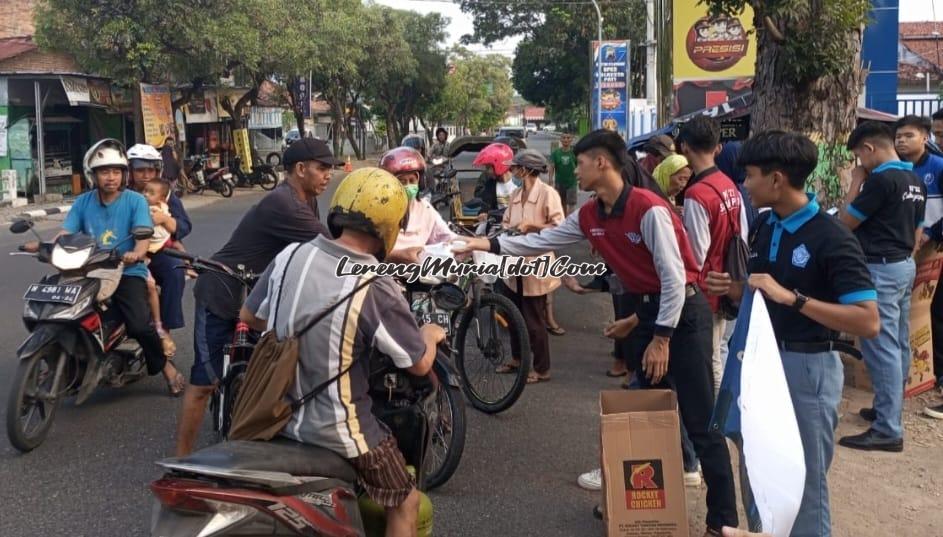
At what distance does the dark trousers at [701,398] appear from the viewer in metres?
3.72

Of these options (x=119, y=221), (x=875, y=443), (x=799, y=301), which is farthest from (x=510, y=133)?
(x=799, y=301)

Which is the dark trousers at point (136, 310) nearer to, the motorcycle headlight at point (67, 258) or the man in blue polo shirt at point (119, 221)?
the man in blue polo shirt at point (119, 221)

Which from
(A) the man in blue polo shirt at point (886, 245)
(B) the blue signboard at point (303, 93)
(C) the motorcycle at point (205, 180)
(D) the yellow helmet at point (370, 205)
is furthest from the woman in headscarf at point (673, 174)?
(B) the blue signboard at point (303, 93)

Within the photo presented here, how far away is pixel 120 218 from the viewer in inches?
211

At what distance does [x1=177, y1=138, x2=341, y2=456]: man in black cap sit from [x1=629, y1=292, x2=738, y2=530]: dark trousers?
176cm

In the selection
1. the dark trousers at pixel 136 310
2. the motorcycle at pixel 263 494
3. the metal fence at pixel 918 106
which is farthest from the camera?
the metal fence at pixel 918 106

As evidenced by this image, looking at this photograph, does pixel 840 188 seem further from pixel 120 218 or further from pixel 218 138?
pixel 218 138

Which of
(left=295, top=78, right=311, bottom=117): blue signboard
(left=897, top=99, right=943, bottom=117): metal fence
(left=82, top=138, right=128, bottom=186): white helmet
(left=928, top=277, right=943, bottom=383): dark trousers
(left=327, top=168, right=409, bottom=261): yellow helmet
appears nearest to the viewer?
(left=327, top=168, right=409, bottom=261): yellow helmet

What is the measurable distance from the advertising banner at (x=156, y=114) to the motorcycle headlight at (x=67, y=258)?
1765 cm

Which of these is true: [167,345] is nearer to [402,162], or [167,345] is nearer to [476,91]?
[402,162]

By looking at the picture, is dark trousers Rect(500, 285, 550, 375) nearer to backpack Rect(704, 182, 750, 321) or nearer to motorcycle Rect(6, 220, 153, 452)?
backpack Rect(704, 182, 750, 321)

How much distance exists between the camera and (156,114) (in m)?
22.2

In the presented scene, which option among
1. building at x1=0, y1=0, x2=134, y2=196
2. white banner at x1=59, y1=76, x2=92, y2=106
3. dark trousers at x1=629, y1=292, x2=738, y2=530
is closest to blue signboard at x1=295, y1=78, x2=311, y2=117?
building at x1=0, y1=0, x2=134, y2=196

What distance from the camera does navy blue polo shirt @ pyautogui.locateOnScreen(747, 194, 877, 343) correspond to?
2881 millimetres
